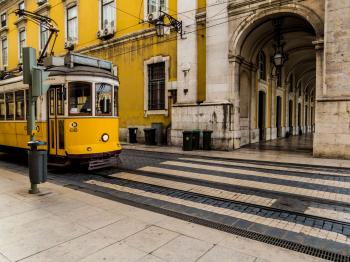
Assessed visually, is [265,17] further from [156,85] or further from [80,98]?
[80,98]

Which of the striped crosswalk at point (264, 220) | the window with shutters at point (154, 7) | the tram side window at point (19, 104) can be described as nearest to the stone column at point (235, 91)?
Result: the window with shutters at point (154, 7)

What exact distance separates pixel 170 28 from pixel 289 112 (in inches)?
686

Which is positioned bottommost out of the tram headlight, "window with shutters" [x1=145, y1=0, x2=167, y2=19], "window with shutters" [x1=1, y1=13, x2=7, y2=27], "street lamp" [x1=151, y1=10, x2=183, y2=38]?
the tram headlight

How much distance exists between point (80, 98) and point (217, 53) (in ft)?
27.6

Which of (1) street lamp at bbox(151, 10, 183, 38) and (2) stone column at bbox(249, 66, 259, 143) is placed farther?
(2) stone column at bbox(249, 66, 259, 143)

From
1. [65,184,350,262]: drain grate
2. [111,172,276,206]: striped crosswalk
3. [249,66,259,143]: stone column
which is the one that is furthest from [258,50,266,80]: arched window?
[65,184,350,262]: drain grate

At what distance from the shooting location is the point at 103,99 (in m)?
8.35

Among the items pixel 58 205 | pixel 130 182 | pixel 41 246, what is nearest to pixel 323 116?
pixel 130 182

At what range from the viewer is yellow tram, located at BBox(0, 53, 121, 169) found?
7902 millimetres

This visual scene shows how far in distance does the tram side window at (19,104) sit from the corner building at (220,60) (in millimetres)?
8042

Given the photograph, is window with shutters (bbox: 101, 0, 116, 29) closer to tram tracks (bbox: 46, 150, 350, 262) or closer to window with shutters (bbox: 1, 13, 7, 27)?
tram tracks (bbox: 46, 150, 350, 262)

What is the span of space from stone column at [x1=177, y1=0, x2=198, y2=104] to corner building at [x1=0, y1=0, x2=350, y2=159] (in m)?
0.06

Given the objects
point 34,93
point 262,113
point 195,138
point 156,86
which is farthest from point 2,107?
point 262,113

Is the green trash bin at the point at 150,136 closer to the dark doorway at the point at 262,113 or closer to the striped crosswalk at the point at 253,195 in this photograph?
the striped crosswalk at the point at 253,195
